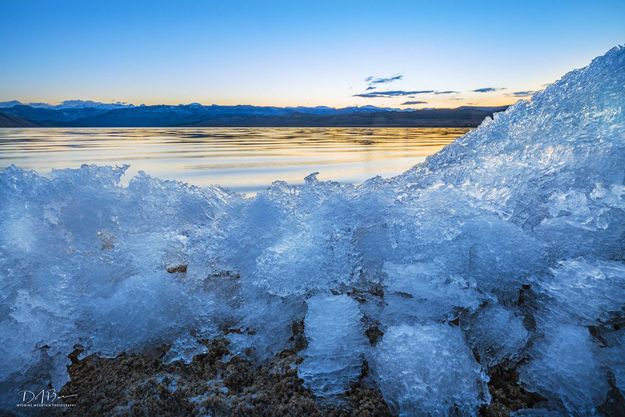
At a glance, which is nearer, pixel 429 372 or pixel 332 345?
pixel 429 372

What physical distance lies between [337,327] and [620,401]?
101 cm

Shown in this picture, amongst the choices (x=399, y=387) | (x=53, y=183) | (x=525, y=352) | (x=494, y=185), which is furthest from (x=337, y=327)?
(x=53, y=183)

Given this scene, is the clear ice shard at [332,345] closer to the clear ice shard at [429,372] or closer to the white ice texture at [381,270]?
the white ice texture at [381,270]

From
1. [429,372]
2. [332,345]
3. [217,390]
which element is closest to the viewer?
[429,372]

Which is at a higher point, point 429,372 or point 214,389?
point 429,372

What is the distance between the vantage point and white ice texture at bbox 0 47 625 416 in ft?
4.94

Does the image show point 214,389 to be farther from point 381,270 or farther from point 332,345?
point 381,270

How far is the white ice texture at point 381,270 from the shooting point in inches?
59.3

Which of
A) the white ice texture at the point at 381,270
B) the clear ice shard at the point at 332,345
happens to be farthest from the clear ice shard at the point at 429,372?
the clear ice shard at the point at 332,345

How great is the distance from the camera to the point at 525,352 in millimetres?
1557

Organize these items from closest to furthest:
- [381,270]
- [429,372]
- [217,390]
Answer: [429,372] < [217,390] < [381,270]

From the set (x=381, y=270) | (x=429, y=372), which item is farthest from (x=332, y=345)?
(x=381, y=270)

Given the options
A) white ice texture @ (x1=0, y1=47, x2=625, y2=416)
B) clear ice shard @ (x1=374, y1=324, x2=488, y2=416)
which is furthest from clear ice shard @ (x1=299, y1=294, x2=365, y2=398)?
clear ice shard @ (x1=374, y1=324, x2=488, y2=416)

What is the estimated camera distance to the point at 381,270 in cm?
204
